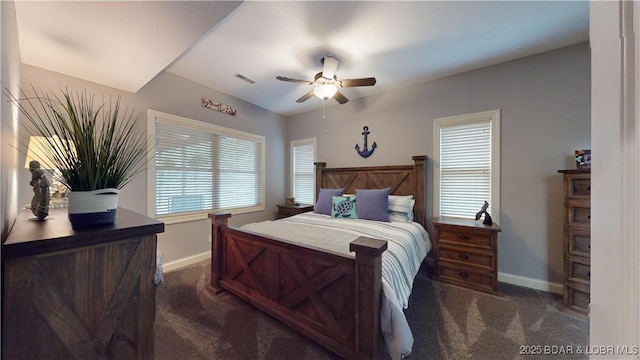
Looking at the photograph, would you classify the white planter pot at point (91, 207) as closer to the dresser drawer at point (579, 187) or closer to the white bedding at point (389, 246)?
the white bedding at point (389, 246)

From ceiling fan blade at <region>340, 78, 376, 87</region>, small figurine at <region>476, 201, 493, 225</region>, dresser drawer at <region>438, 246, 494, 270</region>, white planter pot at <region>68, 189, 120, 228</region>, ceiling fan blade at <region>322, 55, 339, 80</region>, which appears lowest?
dresser drawer at <region>438, 246, 494, 270</region>

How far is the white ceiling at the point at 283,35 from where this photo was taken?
1645 millimetres

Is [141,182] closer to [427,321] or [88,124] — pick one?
[88,124]

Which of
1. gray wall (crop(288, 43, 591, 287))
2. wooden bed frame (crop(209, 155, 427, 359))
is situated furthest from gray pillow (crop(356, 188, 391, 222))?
wooden bed frame (crop(209, 155, 427, 359))

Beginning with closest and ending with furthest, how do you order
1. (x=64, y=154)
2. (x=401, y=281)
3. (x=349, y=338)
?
(x=64, y=154)
(x=349, y=338)
(x=401, y=281)

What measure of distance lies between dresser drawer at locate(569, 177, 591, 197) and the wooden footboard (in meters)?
2.11

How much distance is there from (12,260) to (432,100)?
386 cm

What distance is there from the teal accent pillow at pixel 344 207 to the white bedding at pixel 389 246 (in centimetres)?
13

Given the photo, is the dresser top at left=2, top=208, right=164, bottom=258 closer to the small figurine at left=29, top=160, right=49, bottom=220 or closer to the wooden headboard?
the small figurine at left=29, top=160, right=49, bottom=220

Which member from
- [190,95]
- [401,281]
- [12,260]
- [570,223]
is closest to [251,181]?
[190,95]

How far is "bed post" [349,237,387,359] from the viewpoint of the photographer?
145 cm

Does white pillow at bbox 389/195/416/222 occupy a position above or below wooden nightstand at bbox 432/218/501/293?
above

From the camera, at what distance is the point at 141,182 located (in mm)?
2867

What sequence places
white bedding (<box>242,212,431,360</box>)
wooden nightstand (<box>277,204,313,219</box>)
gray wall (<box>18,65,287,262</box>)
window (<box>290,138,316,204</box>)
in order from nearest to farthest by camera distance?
1. white bedding (<box>242,212,431,360</box>)
2. gray wall (<box>18,65,287,262</box>)
3. wooden nightstand (<box>277,204,313,219</box>)
4. window (<box>290,138,316,204</box>)
